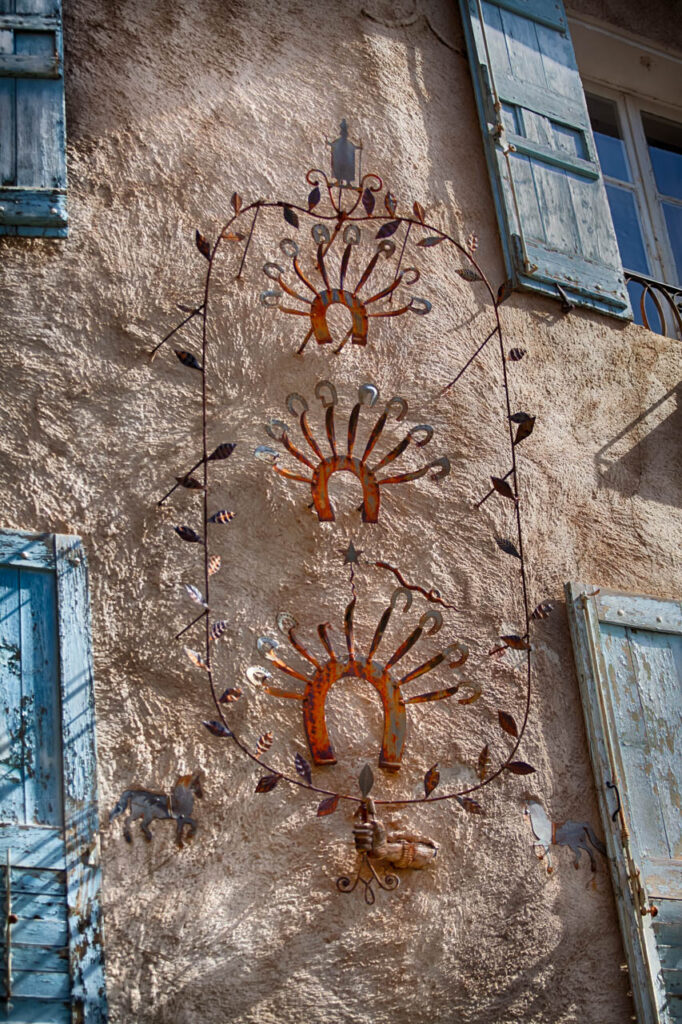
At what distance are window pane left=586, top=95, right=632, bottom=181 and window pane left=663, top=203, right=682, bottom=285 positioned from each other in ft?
0.77

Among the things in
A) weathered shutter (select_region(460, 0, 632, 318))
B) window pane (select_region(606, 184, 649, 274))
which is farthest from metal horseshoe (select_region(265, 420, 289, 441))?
window pane (select_region(606, 184, 649, 274))

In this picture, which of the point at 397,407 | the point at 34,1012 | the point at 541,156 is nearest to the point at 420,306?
the point at 397,407

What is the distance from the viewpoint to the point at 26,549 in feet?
13.3

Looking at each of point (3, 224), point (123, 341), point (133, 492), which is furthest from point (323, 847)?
point (3, 224)

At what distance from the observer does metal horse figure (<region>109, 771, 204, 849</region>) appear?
3.86 m

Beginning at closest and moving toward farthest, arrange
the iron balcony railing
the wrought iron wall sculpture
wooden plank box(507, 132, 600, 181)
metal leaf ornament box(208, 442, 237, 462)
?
1. the wrought iron wall sculpture
2. metal leaf ornament box(208, 442, 237, 462)
3. wooden plank box(507, 132, 600, 181)
4. the iron balcony railing

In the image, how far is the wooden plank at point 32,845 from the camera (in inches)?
143

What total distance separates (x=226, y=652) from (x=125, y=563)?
39 centimetres

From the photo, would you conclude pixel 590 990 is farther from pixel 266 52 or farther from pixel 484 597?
pixel 266 52

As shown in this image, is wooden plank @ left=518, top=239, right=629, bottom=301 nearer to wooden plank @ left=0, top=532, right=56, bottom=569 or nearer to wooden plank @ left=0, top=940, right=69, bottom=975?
wooden plank @ left=0, top=532, right=56, bottom=569

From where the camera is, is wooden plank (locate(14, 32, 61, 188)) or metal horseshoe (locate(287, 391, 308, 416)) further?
wooden plank (locate(14, 32, 61, 188))

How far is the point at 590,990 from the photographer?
4176 millimetres

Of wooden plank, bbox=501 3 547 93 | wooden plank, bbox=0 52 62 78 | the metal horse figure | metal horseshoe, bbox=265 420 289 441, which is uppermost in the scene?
wooden plank, bbox=501 3 547 93

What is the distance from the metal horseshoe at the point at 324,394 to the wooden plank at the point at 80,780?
94 cm
